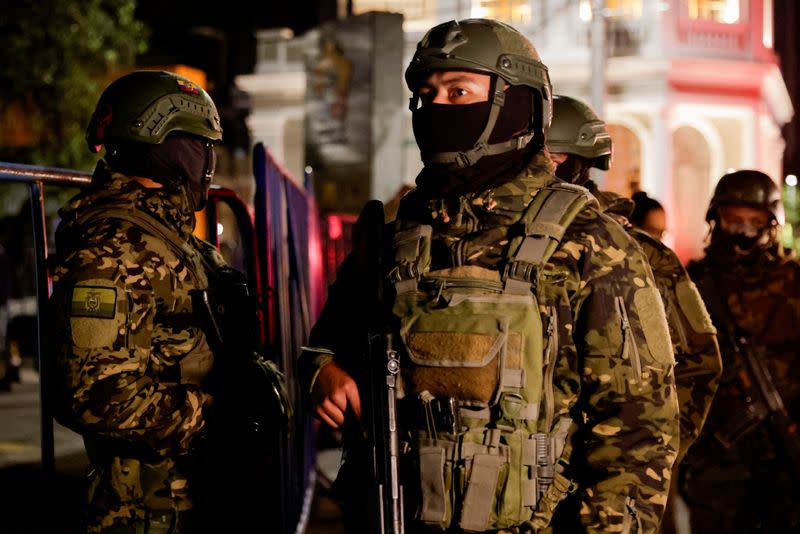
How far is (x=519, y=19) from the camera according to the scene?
25.1 m

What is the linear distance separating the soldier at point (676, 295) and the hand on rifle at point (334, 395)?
139cm

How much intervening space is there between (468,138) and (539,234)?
0.34 meters

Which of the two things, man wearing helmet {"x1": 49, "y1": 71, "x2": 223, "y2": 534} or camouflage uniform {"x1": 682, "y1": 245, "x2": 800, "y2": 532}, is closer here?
man wearing helmet {"x1": 49, "y1": 71, "x2": 223, "y2": 534}

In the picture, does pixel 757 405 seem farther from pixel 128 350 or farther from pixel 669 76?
pixel 669 76

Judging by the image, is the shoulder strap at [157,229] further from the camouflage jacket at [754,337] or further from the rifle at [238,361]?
the camouflage jacket at [754,337]

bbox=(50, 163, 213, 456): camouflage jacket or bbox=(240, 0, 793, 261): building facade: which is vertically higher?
bbox=(240, 0, 793, 261): building facade

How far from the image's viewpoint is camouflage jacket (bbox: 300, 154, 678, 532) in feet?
7.57

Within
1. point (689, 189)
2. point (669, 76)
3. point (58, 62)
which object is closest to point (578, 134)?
point (58, 62)

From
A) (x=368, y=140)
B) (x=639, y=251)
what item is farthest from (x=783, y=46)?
(x=639, y=251)

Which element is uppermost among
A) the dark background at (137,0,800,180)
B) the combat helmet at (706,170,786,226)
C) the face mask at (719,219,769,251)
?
the dark background at (137,0,800,180)

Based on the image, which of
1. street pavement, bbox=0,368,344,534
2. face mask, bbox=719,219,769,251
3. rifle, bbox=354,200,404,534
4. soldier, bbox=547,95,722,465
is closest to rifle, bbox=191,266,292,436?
rifle, bbox=354,200,404,534

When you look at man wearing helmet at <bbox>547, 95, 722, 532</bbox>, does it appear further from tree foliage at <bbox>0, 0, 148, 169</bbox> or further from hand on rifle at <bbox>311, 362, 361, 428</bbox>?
tree foliage at <bbox>0, 0, 148, 169</bbox>

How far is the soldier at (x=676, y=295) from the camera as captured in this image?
142 inches

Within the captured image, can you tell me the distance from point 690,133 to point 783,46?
14573 mm
